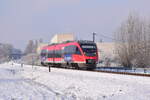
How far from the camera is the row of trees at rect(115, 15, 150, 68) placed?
43.3 m

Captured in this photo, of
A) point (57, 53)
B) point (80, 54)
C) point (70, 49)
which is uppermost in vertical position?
point (70, 49)

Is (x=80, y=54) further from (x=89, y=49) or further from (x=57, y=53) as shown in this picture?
(x=57, y=53)

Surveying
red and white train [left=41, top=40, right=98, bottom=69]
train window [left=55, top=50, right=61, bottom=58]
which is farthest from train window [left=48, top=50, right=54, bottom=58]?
red and white train [left=41, top=40, right=98, bottom=69]

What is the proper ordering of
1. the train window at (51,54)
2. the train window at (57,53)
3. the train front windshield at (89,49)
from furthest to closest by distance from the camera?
the train window at (51,54) < the train window at (57,53) < the train front windshield at (89,49)

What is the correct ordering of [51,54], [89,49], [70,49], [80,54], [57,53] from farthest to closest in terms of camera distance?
1. [51,54]
2. [57,53]
3. [70,49]
4. [89,49]
5. [80,54]

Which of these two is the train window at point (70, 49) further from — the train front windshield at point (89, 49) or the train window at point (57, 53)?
the train window at point (57, 53)

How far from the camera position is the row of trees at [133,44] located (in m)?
43.3

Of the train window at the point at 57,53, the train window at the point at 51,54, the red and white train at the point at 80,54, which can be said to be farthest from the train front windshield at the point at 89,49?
the train window at the point at 51,54

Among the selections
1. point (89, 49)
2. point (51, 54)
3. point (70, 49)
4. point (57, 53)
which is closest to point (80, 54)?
point (89, 49)

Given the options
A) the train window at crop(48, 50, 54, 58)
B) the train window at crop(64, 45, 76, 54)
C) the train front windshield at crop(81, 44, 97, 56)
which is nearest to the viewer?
the train front windshield at crop(81, 44, 97, 56)

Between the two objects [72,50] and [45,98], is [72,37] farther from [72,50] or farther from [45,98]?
[45,98]

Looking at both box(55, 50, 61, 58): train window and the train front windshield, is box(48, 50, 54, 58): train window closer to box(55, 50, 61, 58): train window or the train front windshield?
box(55, 50, 61, 58): train window

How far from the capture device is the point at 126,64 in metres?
44.6

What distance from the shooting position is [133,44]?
1815 inches
